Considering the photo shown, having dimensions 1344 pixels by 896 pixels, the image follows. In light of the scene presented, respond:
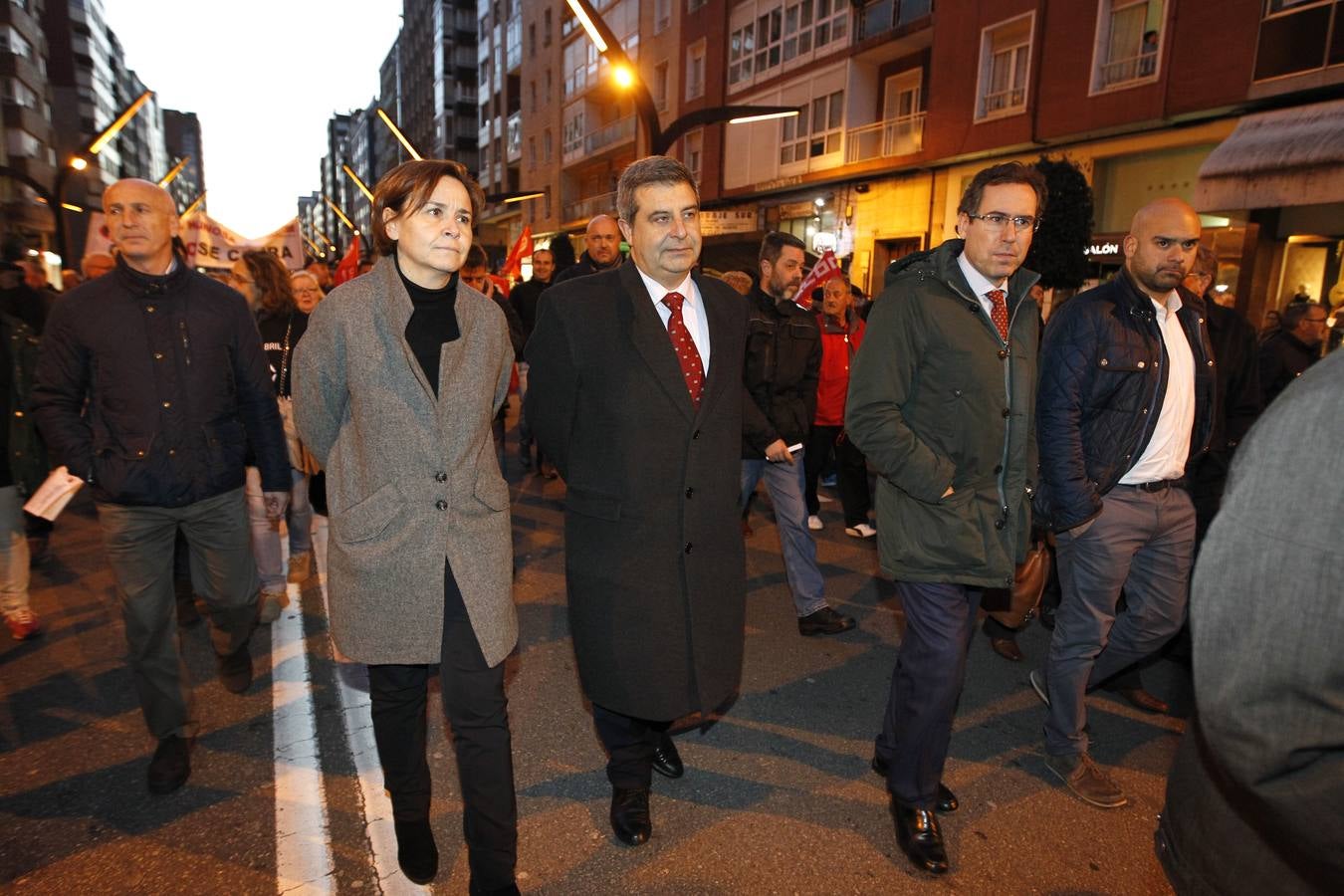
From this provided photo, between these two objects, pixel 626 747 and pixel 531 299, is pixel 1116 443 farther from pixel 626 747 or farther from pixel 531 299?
pixel 531 299

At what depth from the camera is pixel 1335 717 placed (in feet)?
3.19

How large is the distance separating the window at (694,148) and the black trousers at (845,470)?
2428 cm

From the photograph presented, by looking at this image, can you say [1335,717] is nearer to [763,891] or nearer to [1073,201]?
[763,891]

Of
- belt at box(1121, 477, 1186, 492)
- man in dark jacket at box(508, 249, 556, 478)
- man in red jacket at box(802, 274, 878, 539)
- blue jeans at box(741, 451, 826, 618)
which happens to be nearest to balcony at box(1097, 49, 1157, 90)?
man in red jacket at box(802, 274, 878, 539)

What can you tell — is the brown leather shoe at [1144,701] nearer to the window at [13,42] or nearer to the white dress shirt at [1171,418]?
the white dress shirt at [1171,418]

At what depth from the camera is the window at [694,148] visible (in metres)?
29.9

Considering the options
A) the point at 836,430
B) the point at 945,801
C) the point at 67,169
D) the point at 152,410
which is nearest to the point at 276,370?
the point at 152,410

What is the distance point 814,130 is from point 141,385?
77.8 feet

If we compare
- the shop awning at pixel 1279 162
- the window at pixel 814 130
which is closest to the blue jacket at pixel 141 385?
the shop awning at pixel 1279 162

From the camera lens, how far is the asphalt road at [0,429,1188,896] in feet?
9.09

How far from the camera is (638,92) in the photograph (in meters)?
10.7

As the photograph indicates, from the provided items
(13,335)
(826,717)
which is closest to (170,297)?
(13,335)

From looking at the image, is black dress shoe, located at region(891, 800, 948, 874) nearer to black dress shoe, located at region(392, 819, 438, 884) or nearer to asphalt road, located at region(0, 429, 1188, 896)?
Result: asphalt road, located at region(0, 429, 1188, 896)

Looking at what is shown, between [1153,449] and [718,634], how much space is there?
6.26ft
